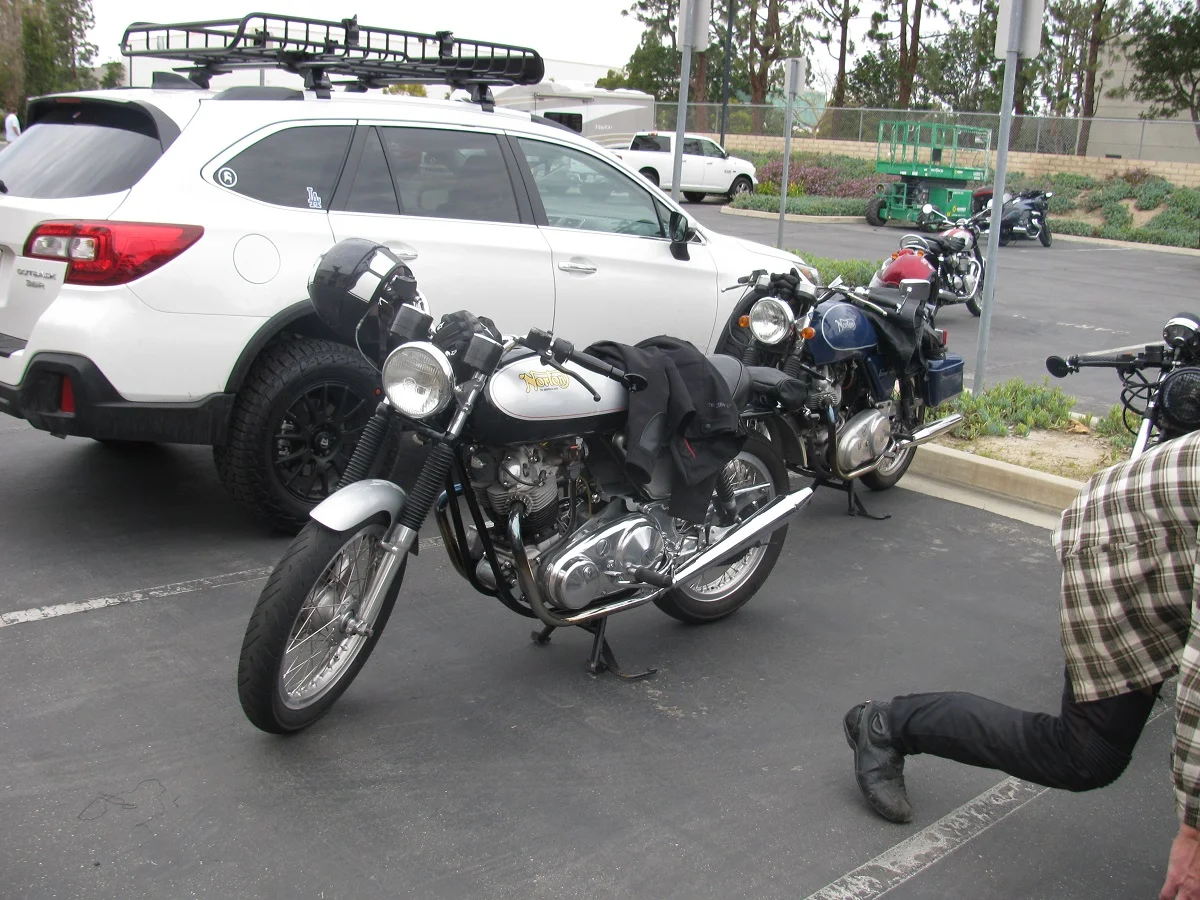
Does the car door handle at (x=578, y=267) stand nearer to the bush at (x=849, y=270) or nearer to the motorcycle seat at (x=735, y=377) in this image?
the motorcycle seat at (x=735, y=377)

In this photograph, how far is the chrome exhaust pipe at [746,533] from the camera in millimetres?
4398

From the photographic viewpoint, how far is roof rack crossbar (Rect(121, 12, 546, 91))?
6.39 meters

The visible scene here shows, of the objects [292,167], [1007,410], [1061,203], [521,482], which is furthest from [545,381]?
[1061,203]

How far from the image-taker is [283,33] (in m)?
6.48

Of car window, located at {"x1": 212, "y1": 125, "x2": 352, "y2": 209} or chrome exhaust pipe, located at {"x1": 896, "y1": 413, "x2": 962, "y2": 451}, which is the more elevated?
car window, located at {"x1": 212, "y1": 125, "x2": 352, "y2": 209}

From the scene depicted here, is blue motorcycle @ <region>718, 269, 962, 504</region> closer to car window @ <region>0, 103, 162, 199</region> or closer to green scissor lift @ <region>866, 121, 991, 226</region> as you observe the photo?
car window @ <region>0, 103, 162, 199</region>

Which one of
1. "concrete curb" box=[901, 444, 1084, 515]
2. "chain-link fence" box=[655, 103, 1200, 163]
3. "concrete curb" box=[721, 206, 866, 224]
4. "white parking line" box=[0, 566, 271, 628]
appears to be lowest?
"white parking line" box=[0, 566, 271, 628]

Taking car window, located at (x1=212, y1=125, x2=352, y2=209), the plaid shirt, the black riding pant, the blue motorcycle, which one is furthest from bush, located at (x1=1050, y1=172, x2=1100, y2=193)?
the plaid shirt

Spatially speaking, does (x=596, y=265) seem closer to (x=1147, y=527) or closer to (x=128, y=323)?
(x=128, y=323)

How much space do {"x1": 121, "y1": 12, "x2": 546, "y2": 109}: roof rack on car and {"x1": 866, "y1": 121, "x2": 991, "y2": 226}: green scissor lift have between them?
20138 millimetres

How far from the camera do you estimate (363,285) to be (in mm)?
3791

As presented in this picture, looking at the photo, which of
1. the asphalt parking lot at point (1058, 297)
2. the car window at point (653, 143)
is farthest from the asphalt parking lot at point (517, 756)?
the car window at point (653, 143)

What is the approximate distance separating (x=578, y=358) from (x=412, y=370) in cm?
52

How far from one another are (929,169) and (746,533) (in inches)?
916
